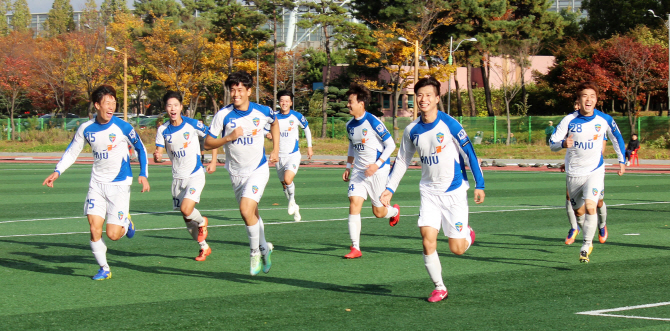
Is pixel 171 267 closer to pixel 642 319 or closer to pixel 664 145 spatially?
pixel 642 319

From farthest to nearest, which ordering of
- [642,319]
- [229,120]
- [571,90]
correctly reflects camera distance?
1. [571,90]
2. [229,120]
3. [642,319]

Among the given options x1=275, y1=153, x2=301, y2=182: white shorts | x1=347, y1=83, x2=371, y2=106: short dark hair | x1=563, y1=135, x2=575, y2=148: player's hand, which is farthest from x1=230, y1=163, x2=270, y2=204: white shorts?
x1=275, y1=153, x2=301, y2=182: white shorts

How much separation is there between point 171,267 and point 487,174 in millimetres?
17128

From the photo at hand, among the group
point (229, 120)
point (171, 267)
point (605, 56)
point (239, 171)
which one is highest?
point (605, 56)

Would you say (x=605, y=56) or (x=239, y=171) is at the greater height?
(x=605, y=56)

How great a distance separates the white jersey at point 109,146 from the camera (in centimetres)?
767

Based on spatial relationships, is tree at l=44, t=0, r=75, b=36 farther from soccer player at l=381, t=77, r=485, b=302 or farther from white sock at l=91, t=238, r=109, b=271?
soccer player at l=381, t=77, r=485, b=302

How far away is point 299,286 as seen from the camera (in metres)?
7.20

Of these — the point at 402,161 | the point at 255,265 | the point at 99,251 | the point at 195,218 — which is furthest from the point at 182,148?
the point at 402,161

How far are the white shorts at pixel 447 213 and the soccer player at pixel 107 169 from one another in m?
3.38

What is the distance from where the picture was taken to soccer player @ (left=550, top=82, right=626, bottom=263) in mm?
8531

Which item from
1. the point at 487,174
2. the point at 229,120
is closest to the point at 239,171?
the point at 229,120

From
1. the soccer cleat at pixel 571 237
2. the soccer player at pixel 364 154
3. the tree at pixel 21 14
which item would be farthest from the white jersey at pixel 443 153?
the tree at pixel 21 14

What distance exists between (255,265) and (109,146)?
206 cm
